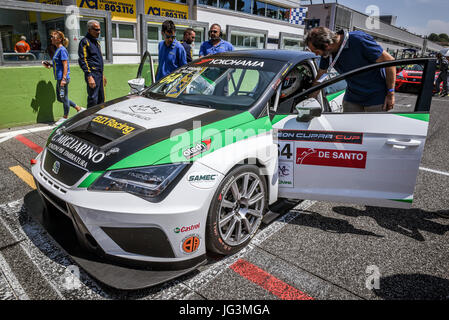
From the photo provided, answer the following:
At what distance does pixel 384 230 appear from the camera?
116 inches

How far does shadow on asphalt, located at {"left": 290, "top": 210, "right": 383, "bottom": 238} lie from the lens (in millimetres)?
2902

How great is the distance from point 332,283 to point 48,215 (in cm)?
214

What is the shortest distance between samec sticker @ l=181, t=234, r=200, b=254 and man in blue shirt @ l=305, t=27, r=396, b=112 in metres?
2.25

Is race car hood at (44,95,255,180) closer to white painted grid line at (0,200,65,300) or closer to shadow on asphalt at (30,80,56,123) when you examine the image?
white painted grid line at (0,200,65,300)

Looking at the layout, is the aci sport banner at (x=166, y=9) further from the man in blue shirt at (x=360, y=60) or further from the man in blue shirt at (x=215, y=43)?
the man in blue shirt at (x=360, y=60)

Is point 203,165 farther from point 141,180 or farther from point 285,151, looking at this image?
point 285,151

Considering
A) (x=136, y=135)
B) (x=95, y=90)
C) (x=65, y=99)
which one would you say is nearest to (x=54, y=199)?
(x=136, y=135)

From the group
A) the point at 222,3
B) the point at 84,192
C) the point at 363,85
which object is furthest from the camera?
the point at 222,3

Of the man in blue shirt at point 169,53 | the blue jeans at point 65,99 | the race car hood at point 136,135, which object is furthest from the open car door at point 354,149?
the blue jeans at point 65,99

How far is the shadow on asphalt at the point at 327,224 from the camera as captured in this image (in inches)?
114

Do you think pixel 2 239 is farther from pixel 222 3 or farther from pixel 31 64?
pixel 222 3

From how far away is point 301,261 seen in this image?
2445mm

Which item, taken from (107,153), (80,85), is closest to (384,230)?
(107,153)

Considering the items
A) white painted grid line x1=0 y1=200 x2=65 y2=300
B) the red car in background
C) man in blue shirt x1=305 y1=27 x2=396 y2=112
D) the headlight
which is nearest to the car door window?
man in blue shirt x1=305 y1=27 x2=396 y2=112
